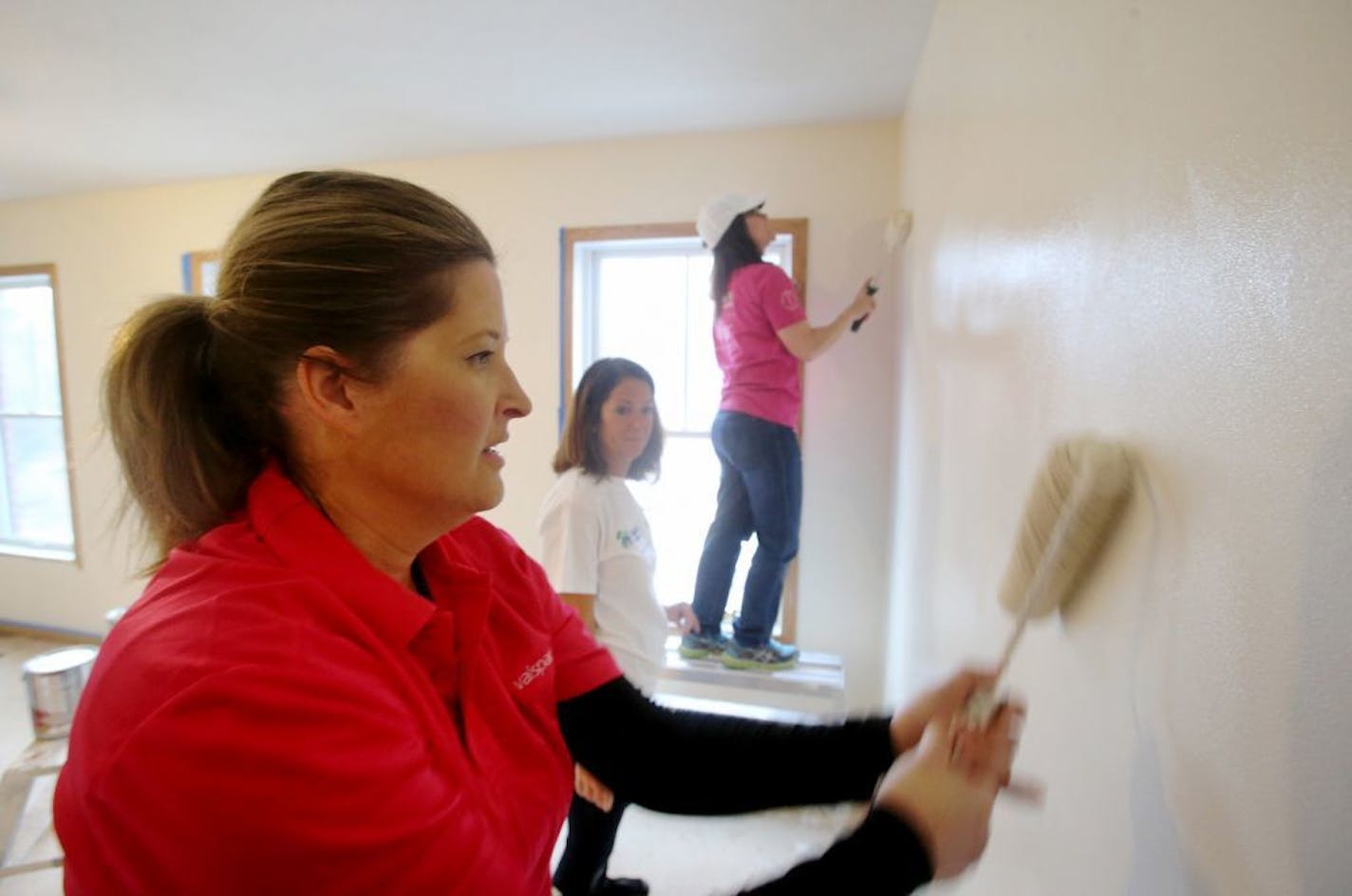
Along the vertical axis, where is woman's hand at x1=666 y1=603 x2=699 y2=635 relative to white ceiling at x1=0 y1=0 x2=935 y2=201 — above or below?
below

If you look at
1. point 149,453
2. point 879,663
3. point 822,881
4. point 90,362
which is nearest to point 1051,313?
point 822,881

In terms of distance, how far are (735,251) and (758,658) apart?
1301mm

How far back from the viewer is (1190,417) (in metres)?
0.43

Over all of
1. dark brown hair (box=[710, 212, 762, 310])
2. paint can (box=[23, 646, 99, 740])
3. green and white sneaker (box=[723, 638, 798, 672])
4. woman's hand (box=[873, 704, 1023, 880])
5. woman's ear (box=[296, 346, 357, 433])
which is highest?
dark brown hair (box=[710, 212, 762, 310])

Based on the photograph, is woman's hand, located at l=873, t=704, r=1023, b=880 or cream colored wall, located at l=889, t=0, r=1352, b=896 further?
woman's hand, located at l=873, t=704, r=1023, b=880

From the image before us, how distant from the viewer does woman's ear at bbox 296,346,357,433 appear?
597 mm

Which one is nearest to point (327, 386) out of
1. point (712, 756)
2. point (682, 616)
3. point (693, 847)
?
point (712, 756)

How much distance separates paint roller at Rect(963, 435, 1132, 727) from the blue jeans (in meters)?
1.36

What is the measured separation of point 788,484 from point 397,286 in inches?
61.2

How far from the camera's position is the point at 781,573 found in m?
2.06

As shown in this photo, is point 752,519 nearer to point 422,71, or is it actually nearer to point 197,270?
point 422,71

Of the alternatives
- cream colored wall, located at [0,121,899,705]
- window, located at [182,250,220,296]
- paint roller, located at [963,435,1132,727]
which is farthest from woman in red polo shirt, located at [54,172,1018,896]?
window, located at [182,250,220,296]

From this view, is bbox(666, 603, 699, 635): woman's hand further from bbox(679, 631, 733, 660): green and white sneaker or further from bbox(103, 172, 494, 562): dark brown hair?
bbox(103, 172, 494, 562): dark brown hair

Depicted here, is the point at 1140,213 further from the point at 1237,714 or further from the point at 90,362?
the point at 90,362
